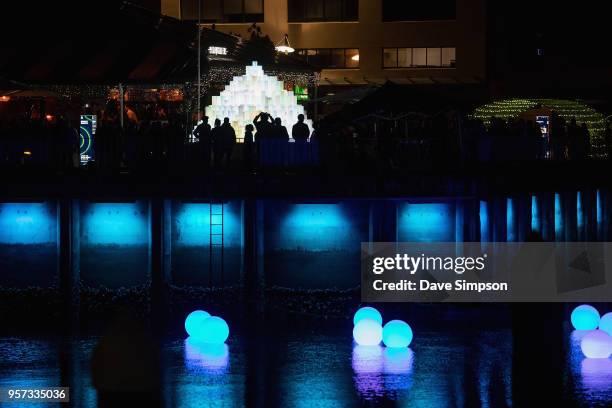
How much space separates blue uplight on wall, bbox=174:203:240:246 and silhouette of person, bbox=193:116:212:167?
1.24m

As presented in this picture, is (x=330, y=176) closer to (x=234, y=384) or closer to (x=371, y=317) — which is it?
(x=371, y=317)

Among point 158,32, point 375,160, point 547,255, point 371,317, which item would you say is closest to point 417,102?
point 375,160

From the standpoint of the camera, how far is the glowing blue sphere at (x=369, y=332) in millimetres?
26062

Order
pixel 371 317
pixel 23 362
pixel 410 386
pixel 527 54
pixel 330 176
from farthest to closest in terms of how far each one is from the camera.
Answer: pixel 527 54
pixel 330 176
pixel 371 317
pixel 23 362
pixel 410 386

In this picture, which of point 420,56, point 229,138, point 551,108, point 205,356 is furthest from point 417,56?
point 205,356

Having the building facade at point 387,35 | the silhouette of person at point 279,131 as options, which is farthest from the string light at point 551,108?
the silhouette of person at point 279,131

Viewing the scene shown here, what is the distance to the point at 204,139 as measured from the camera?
30047 mm

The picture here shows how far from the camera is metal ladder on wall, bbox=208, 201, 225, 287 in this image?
30.6m

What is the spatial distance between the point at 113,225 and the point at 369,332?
812cm

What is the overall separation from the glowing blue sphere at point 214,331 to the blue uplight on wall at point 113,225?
4.91 m

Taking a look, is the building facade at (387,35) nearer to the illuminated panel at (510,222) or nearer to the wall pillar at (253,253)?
the illuminated panel at (510,222)

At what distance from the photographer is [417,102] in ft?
104

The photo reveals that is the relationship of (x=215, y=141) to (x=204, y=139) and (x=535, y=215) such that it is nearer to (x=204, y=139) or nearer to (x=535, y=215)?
(x=204, y=139)

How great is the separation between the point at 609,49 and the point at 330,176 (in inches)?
1369
